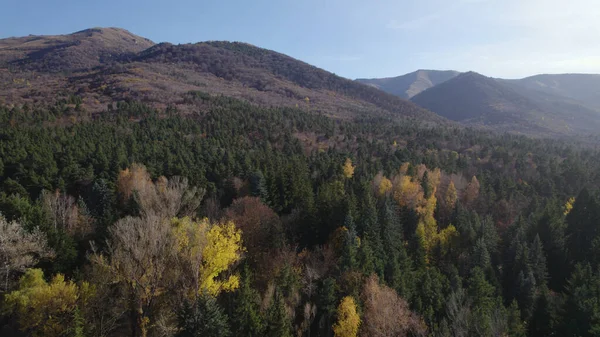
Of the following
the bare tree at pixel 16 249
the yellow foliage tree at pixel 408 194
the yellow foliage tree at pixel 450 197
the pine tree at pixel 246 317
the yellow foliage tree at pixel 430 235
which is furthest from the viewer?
the yellow foliage tree at pixel 450 197

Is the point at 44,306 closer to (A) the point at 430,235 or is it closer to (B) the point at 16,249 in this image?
(B) the point at 16,249

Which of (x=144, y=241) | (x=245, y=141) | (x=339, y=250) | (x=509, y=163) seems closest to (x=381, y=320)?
(x=339, y=250)

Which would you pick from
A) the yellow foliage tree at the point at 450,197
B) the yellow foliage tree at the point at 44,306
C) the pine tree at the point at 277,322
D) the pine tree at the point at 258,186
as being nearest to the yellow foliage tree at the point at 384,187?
the yellow foliage tree at the point at 450,197

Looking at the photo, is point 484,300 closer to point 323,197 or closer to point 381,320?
point 381,320

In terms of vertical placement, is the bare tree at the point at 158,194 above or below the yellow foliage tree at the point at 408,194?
above

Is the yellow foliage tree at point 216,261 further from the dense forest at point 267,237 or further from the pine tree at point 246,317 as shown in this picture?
the pine tree at point 246,317

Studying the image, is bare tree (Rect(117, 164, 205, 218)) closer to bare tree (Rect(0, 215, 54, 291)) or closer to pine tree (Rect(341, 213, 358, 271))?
bare tree (Rect(0, 215, 54, 291))

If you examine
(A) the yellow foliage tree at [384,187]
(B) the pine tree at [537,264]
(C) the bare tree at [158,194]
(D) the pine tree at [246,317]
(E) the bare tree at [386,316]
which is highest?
(C) the bare tree at [158,194]
